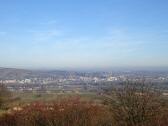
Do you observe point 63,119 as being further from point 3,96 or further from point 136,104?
point 3,96

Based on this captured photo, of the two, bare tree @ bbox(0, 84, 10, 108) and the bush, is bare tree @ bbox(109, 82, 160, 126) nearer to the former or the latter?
the bush

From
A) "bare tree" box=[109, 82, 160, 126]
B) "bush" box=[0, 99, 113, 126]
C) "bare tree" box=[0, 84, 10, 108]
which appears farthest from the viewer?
"bare tree" box=[0, 84, 10, 108]

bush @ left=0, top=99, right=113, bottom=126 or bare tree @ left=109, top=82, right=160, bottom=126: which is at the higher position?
bare tree @ left=109, top=82, right=160, bottom=126

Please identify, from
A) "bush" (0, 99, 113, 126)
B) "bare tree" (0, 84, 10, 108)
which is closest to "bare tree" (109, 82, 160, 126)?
"bush" (0, 99, 113, 126)

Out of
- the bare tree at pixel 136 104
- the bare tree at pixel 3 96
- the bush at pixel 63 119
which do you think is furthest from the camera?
the bare tree at pixel 3 96

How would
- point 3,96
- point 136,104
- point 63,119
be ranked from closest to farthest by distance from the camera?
point 136,104 < point 63,119 < point 3,96

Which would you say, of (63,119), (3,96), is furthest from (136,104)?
(3,96)

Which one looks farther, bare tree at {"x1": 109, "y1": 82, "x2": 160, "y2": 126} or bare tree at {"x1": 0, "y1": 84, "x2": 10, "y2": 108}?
bare tree at {"x1": 0, "y1": 84, "x2": 10, "y2": 108}

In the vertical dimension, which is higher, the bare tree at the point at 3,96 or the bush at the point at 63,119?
the bush at the point at 63,119

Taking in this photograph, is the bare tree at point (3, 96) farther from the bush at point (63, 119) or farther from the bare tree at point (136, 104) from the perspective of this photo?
the bare tree at point (136, 104)

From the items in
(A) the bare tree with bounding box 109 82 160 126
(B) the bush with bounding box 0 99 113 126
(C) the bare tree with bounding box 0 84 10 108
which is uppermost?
(A) the bare tree with bounding box 109 82 160 126

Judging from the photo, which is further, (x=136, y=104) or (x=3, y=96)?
(x=3, y=96)

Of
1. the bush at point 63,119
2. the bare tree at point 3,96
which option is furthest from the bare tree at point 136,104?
the bare tree at point 3,96

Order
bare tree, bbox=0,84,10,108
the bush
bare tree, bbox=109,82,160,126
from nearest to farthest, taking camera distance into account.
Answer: bare tree, bbox=109,82,160,126 → the bush → bare tree, bbox=0,84,10,108
